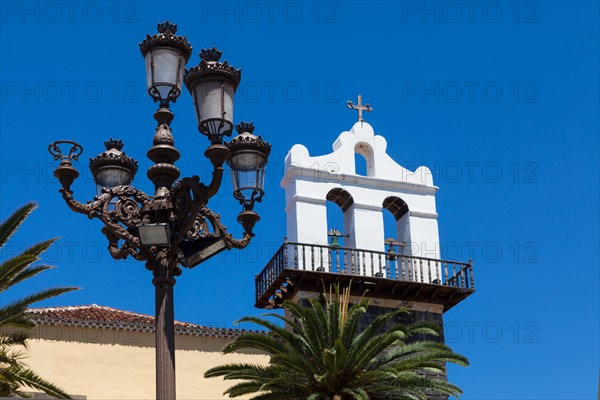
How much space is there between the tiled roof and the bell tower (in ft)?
7.99

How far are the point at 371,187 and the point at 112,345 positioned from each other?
344 inches

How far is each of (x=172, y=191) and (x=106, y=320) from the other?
16157 mm

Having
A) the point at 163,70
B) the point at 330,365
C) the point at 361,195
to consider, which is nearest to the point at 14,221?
the point at 330,365

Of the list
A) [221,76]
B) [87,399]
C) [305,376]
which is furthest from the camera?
[87,399]

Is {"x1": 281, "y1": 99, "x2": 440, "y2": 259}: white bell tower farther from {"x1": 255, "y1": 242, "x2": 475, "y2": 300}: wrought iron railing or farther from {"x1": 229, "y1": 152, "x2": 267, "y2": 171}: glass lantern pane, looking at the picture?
{"x1": 229, "y1": 152, "x2": 267, "y2": 171}: glass lantern pane

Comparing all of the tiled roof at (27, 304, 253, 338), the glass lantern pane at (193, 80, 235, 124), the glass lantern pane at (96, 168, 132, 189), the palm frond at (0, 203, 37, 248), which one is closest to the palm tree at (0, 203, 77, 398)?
the palm frond at (0, 203, 37, 248)

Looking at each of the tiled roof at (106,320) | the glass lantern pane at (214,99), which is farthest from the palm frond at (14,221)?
the glass lantern pane at (214,99)

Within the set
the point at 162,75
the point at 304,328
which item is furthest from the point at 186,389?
the point at 162,75

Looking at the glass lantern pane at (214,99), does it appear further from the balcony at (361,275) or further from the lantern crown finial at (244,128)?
the balcony at (361,275)

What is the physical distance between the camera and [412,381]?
914 inches

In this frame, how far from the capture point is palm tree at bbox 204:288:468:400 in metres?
22.7

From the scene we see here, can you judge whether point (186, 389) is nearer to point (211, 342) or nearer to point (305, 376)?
point (211, 342)

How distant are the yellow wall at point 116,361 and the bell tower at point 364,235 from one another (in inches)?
111

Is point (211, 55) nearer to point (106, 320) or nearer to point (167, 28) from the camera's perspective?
point (167, 28)
